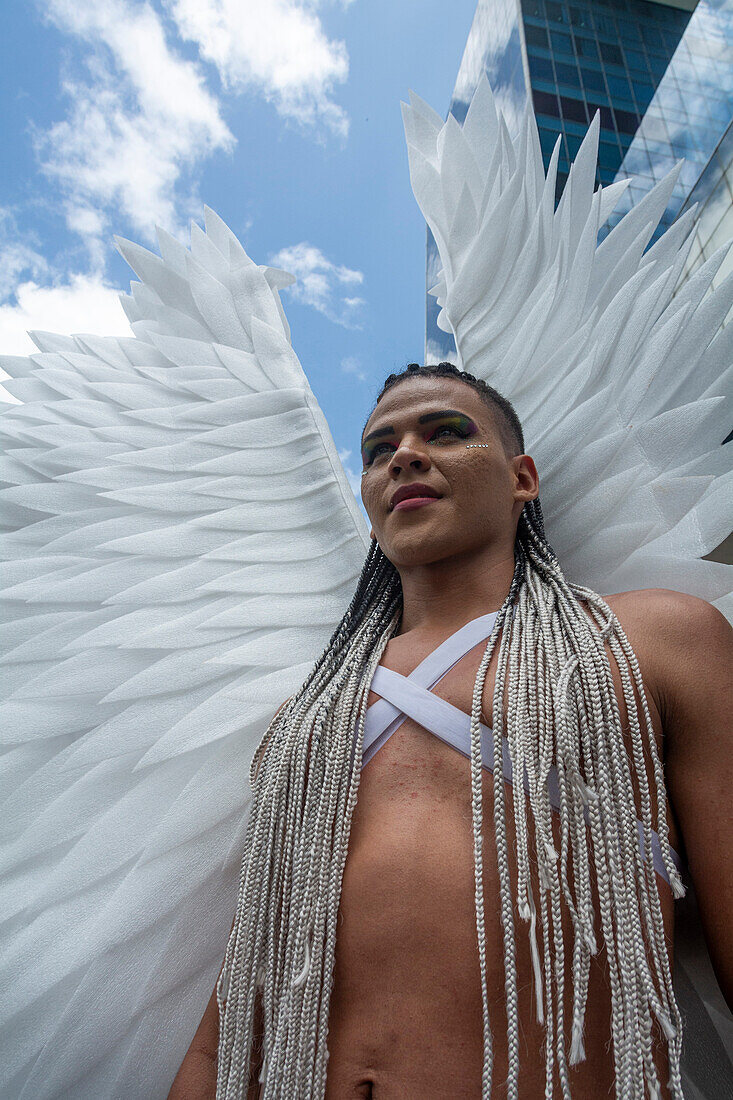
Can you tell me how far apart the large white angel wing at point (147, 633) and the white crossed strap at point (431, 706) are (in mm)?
434

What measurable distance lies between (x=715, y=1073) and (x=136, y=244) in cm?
331

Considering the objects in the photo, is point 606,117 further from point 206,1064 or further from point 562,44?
point 206,1064

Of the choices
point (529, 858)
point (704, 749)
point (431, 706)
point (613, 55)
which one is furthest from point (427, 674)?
point (613, 55)

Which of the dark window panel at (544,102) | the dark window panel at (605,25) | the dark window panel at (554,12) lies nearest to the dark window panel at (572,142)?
the dark window panel at (544,102)

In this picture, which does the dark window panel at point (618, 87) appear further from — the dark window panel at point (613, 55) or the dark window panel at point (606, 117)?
the dark window panel at point (606, 117)

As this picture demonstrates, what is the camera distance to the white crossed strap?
1257 mm

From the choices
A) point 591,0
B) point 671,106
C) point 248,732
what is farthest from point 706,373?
point 591,0

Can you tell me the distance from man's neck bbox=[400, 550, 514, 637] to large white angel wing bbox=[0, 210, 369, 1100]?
42 centimetres

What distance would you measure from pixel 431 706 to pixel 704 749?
514 mm

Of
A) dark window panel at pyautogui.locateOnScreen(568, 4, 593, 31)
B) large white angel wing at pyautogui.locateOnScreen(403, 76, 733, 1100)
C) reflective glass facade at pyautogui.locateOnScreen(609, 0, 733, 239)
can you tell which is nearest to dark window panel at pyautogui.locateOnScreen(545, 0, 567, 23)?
dark window panel at pyautogui.locateOnScreen(568, 4, 593, 31)

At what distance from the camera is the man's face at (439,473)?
5.28 feet

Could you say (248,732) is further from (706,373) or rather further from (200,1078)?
(706,373)

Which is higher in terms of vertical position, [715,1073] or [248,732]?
[248,732]

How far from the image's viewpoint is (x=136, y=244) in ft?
9.11
